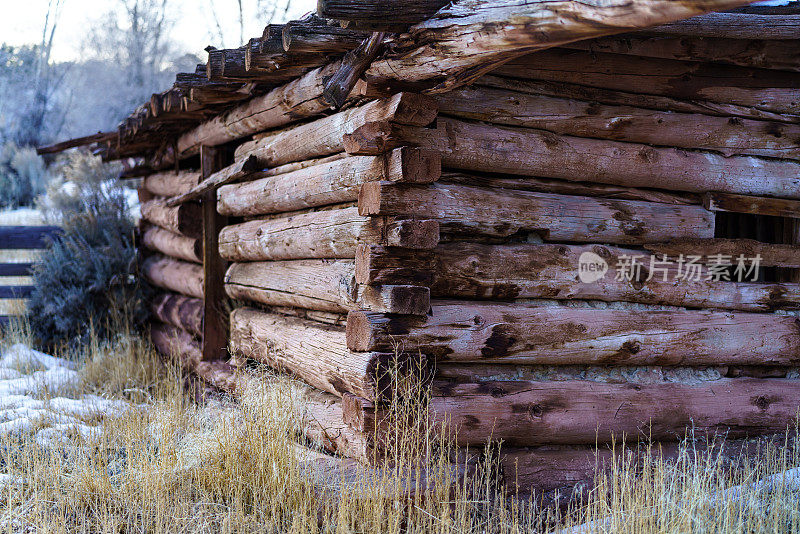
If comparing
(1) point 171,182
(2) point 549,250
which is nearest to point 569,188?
(2) point 549,250

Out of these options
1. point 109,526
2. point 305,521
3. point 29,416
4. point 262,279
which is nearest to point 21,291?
point 29,416

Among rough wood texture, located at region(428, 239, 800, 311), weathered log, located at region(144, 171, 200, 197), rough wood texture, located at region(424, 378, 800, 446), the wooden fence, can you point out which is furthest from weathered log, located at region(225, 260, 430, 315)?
the wooden fence

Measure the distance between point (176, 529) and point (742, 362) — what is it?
4.16 m

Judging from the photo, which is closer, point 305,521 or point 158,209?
point 305,521

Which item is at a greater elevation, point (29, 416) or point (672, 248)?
point (672, 248)

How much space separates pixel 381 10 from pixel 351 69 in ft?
2.21

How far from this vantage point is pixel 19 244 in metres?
10.9

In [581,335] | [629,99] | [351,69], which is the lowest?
[581,335]

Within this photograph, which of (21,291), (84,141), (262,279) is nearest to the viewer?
(262,279)

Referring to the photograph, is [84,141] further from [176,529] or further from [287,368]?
[176,529]

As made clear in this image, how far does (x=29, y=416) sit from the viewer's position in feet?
20.1

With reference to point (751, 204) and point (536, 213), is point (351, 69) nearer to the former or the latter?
point (536, 213)

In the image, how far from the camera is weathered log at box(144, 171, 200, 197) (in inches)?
348

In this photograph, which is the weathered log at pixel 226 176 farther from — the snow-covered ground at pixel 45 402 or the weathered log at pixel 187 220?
the snow-covered ground at pixel 45 402
